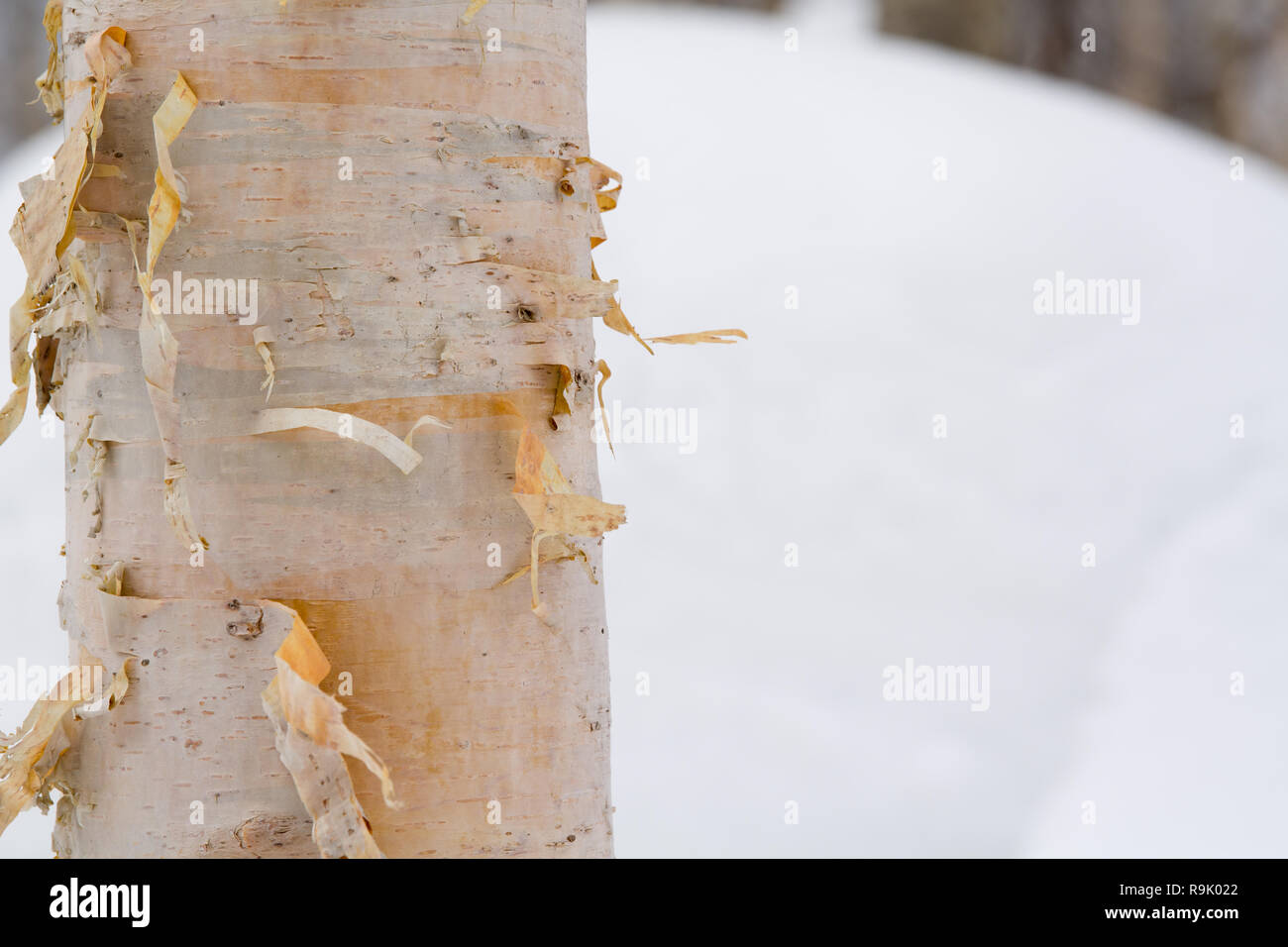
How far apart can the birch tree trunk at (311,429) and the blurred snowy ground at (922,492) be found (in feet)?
3.05

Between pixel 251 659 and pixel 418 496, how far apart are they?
10 centimetres

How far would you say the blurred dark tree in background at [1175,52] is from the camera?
435 centimetres

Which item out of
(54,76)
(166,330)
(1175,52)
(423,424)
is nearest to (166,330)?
(166,330)

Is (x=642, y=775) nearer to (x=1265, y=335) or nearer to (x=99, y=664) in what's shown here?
(x=99, y=664)

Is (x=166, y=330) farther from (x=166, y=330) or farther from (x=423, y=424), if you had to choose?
(x=423, y=424)

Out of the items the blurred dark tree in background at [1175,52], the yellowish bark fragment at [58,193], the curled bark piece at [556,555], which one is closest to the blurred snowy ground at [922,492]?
the curled bark piece at [556,555]

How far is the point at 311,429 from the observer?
1.57 ft

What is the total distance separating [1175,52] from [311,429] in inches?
193

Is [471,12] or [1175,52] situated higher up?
[1175,52]

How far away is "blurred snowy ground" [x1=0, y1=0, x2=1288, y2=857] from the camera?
1.43 metres

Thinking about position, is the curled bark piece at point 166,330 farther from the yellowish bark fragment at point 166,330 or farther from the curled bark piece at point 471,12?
the curled bark piece at point 471,12
